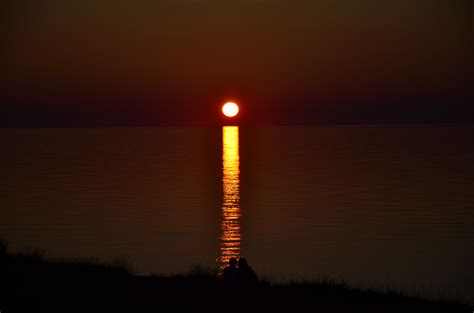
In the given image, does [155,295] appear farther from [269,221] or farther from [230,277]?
[269,221]

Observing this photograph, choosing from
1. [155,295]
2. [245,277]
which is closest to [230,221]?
[245,277]

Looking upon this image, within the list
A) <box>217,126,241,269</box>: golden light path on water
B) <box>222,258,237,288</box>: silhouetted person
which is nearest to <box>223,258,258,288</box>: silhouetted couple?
<box>222,258,237,288</box>: silhouetted person

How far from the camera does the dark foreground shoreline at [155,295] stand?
13.7 metres

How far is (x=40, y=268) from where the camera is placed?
686 inches

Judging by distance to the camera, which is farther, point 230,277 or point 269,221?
point 269,221

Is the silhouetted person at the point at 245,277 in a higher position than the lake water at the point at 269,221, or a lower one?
lower

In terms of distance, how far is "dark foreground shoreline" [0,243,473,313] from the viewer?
13727mm

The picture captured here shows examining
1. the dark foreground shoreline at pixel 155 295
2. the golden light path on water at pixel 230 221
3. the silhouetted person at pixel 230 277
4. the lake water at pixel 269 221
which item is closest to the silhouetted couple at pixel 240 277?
the silhouetted person at pixel 230 277

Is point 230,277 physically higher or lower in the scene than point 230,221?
lower

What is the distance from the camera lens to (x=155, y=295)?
49.2 feet

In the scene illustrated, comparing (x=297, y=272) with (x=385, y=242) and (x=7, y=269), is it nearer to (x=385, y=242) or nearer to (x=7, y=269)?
(x=385, y=242)

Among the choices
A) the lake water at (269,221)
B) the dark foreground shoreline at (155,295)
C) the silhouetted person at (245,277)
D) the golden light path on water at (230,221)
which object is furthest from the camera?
the golden light path on water at (230,221)

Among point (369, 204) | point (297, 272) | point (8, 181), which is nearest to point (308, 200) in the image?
point (369, 204)

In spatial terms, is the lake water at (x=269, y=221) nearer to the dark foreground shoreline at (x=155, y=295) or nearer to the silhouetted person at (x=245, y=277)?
the dark foreground shoreline at (x=155, y=295)
